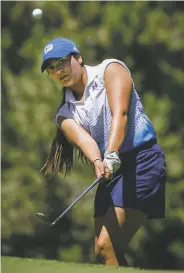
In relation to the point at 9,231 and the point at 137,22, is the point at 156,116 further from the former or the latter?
the point at 9,231

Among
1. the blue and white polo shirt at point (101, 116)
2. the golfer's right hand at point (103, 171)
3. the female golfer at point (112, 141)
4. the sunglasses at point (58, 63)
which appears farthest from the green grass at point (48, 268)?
the sunglasses at point (58, 63)

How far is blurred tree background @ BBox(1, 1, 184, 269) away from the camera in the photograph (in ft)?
45.0

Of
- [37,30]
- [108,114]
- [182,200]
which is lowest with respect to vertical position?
[182,200]

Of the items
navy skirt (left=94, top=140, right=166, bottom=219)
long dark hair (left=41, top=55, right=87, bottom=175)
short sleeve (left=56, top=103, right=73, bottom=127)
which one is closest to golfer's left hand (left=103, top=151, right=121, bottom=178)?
navy skirt (left=94, top=140, right=166, bottom=219)

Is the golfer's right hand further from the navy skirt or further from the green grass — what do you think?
the green grass

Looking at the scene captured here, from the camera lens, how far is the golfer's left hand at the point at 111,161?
4.73 meters

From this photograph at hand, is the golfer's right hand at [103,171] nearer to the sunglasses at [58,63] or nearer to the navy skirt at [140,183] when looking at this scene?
the navy skirt at [140,183]

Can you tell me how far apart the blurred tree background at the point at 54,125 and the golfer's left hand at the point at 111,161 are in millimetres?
8431

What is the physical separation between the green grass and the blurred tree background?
7.90 metres

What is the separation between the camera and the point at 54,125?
13.6 m

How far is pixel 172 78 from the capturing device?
1513cm

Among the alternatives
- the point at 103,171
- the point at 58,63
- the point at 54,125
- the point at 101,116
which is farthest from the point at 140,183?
the point at 54,125

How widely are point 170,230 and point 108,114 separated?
9181 millimetres

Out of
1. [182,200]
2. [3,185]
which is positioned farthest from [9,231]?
[182,200]
